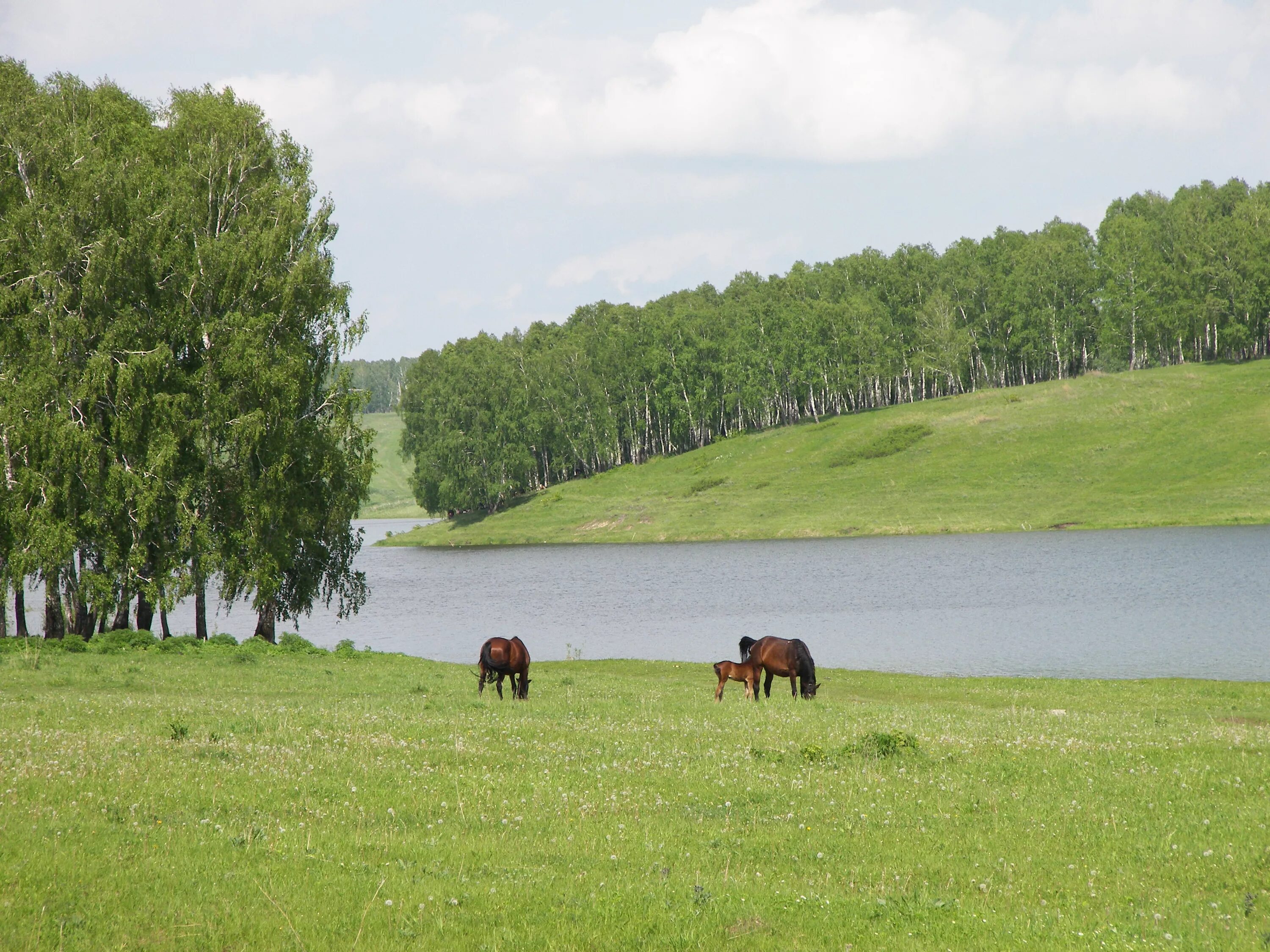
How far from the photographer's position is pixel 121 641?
39.7m

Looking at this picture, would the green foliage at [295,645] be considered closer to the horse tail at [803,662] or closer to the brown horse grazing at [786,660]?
the brown horse grazing at [786,660]

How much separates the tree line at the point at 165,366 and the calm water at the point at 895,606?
45.7 ft

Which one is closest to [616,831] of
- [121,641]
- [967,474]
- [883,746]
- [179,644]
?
[883,746]

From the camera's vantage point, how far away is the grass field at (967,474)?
109 meters

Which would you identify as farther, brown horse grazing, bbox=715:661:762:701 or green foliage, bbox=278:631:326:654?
green foliage, bbox=278:631:326:654

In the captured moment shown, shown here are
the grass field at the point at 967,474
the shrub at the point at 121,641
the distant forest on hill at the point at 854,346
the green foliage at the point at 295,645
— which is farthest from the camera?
the distant forest on hill at the point at 854,346

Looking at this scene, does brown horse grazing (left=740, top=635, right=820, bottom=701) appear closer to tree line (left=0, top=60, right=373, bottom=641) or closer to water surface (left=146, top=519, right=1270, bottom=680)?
water surface (left=146, top=519, right=1270, bottom=680)

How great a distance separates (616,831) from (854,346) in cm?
15099

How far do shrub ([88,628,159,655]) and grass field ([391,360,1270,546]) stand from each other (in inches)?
3268

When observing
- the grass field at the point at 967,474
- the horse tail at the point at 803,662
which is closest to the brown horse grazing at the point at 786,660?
the horse tail at the point at 803,662

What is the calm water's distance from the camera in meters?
45.7

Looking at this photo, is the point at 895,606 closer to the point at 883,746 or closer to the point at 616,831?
the point at 883,746

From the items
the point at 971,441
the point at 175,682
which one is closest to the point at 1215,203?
the point at 971,441

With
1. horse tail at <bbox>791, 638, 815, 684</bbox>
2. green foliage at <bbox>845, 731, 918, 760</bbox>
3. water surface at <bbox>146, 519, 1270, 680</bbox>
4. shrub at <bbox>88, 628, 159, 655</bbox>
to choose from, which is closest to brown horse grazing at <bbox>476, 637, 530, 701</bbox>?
horse tail at <bbox>791, 638, 815, 684</bbox>
